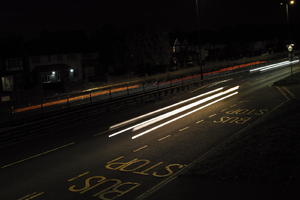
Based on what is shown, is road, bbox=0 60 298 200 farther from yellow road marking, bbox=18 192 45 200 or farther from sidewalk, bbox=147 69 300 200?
sidewalk, bbox=147 69 300 200

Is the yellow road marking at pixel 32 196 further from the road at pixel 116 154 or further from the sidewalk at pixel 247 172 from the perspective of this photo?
the sidewalk at pixel 247 172

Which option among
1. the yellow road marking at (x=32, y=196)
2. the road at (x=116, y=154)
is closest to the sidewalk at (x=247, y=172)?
the road at (x=116, y=154)

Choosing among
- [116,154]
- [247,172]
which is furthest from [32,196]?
[247,172]

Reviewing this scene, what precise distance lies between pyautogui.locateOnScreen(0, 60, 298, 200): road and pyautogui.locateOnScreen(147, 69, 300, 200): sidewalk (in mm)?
969

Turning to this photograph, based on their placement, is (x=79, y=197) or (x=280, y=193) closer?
(x=280, y=193)

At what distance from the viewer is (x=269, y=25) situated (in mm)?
180375

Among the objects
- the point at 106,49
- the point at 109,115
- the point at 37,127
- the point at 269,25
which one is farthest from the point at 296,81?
the point at 269,25

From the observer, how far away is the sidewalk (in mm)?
8992

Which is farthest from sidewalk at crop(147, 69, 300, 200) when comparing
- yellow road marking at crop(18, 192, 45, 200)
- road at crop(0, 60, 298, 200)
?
yellow road marking at crop(18, 192, 45, 200)

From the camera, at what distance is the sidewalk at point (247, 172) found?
8992 millimetres

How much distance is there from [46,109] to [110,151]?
1612cm

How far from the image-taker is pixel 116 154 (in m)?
15.1

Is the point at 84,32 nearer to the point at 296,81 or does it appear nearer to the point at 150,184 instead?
the point at 296,81

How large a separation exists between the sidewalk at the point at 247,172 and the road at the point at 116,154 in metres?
0.97
